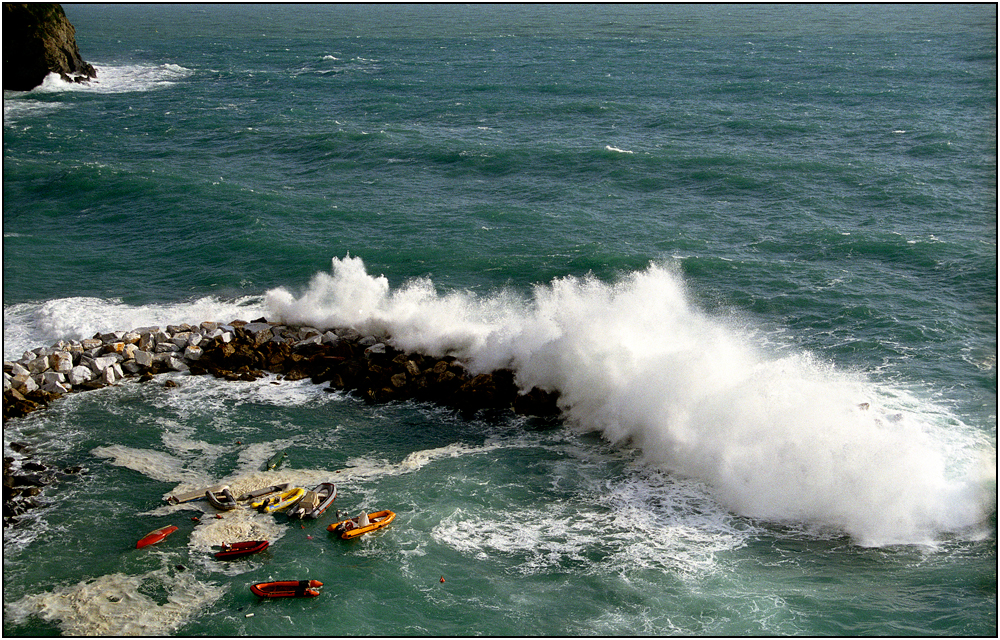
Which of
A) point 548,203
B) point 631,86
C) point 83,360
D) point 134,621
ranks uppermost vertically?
point 631,86

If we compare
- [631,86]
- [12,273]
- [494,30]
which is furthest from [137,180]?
[494,30]

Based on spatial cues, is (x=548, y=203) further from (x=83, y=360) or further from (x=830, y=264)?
(x=83, y=360)

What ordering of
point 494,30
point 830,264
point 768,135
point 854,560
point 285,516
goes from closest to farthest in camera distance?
point 854,560 < point 285,516 < point 830,264 < point 768,135 < point 494,30

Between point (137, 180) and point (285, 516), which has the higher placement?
point (137, 180)

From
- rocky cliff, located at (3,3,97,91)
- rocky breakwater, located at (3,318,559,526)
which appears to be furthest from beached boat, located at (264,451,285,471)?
rocky cliff, located at (3,3,97,91)

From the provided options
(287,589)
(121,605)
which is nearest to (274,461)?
(287,589)

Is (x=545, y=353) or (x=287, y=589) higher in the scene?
(x=545, y=353)

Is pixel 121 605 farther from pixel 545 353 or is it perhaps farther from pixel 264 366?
pixel 545 353
